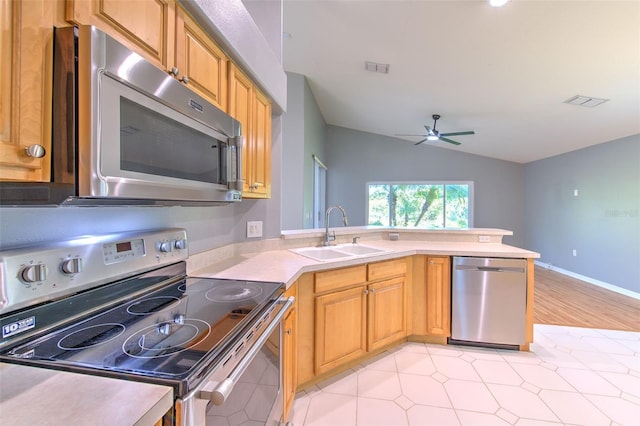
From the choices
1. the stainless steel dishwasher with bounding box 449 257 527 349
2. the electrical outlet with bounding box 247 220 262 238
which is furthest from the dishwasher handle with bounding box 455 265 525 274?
the electrical outlet with bounding box 247 220 262 238

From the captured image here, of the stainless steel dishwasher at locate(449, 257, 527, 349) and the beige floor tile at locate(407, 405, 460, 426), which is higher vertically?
the stainless steel dishwasher at locate(449, 257, 527, 349)

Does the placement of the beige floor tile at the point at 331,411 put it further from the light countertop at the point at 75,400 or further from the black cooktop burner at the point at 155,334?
the light countertop at the point at 75,400

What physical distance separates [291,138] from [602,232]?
→ 5282mm

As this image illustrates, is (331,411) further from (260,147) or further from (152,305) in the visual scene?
(260,147)

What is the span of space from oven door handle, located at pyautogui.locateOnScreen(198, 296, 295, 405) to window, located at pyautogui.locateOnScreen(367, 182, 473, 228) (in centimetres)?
608

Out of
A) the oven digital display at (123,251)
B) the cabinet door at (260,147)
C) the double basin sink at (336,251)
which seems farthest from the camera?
the double basin sink at (336,251)

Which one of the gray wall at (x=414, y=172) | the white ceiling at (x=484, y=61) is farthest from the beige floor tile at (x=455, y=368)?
the gray wall at (x=414, y=172)

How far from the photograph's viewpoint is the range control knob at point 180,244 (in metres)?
1.39

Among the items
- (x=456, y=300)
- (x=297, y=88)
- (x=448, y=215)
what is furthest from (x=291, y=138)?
(x=448, y=215)

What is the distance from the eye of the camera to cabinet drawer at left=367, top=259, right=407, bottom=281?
7.09 ft

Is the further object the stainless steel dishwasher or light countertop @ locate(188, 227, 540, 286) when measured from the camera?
the stainless steel dishwasher

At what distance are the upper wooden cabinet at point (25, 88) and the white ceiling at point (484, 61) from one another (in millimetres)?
2629

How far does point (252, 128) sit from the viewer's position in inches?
71.1

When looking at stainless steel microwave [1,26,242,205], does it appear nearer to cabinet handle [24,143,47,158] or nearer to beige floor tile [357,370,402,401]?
cabinet handle [24,143,47,158]
